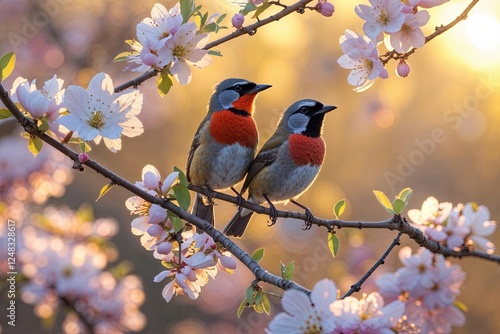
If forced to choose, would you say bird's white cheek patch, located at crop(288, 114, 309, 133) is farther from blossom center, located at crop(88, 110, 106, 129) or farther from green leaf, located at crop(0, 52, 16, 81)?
green leaf, located at crop(0, 52, 16, 81)

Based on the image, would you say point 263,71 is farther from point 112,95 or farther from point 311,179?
point 112,95

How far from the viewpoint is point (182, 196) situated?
5.80 ft

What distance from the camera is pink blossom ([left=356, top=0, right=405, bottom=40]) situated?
1879 millimetres

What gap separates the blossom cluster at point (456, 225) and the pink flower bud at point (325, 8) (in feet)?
2.46

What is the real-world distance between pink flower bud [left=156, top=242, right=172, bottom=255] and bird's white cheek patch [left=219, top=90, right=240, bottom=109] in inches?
53.9

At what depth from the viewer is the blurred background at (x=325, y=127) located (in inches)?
206

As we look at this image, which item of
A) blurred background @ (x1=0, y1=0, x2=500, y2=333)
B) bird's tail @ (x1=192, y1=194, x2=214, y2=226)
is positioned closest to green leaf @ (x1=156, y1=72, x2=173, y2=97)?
bird's tail @ (x1=192, y1=194, x2=214, y2=226)

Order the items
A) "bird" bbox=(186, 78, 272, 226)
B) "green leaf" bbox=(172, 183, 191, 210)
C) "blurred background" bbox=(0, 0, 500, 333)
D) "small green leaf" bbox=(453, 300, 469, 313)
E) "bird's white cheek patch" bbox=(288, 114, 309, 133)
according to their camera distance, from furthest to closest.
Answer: "blurred background" bbox=(0, 0, 500, 333), "bird's white cheek patch" bbox=(288, 114, 309, 133), "bird" bbox=(186, 78, 272, 226), "small green leaf" bbox=(453, 300, 469, 313), "green leaf" bbox=(172, 183, 191, 210)

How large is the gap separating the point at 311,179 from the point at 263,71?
2.85 m

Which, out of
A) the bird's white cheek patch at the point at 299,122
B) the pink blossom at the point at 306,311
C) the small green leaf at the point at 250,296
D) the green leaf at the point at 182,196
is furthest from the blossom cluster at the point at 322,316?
the bird's white cheek patch at the point at 299,122

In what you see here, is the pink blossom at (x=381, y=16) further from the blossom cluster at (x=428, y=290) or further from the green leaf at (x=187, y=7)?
the blossom cluster at (x=428, y=290)

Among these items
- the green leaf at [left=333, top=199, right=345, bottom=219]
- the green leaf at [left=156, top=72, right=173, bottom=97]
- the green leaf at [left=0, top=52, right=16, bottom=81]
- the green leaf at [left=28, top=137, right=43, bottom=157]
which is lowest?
the green leaf at [left=333, top=199, right=345, bottom=219]

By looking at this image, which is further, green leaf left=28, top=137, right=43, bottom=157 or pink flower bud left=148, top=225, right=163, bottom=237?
pink flower bud left=148, top=225, right=163, bottom=237

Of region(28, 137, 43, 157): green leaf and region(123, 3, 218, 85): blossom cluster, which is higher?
region(123, 3, 218, 85): blossom cluster
